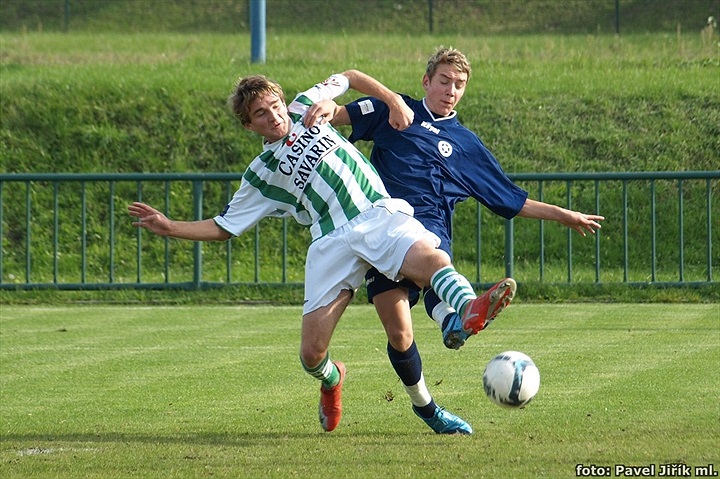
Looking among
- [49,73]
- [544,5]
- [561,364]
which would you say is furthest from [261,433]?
[544,5]

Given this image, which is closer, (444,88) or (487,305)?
(487,305)

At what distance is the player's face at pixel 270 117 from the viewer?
642 cm

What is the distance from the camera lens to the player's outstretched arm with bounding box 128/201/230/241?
654 cm

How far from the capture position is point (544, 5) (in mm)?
34469

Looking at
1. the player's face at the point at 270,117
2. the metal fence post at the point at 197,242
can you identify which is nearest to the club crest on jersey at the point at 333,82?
the player's face at the point at 270,117

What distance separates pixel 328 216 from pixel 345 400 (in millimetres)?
1632

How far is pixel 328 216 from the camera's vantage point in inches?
253

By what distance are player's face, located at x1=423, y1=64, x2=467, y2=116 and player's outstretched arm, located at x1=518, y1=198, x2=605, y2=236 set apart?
0.70 m

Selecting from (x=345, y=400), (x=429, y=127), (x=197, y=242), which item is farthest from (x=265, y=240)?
(x=429, y=127)

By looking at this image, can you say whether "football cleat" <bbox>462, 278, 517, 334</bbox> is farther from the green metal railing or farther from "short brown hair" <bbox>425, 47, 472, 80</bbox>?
the green metal railing

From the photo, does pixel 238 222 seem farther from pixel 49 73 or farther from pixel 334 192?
pixel 49 73

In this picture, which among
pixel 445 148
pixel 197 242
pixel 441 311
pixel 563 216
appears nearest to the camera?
pixel 441 311

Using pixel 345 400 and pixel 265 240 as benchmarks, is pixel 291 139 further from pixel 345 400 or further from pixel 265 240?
pixel 265 240

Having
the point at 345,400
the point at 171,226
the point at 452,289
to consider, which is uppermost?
the point at 171,226
